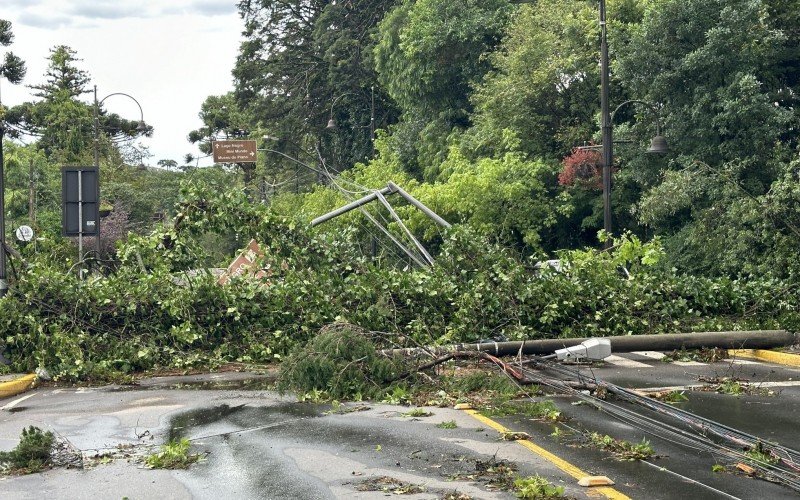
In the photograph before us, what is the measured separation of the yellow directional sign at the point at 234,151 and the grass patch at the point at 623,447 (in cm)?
4906

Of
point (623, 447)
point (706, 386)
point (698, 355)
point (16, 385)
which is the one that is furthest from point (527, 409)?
point (16, 385)

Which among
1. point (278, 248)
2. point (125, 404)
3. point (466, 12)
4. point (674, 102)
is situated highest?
point (466, 12)

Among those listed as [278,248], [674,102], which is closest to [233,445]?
[278,248]

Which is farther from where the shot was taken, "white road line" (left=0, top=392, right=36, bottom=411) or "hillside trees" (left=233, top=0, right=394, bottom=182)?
"hillside trees" (left=233, top=0, right=394, bottom=182)

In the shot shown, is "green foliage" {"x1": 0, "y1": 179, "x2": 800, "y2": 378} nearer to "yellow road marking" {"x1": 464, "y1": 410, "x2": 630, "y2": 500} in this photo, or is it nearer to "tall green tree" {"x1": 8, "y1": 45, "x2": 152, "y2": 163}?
"yellow road marking" {"x1": 464, "y1": 410, "x2": 630, "y2": 500}

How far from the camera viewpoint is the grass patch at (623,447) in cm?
794

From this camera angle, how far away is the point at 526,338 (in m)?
15.3

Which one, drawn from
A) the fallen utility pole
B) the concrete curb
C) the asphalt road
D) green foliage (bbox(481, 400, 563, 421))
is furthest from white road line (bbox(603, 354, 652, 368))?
the concrete curb

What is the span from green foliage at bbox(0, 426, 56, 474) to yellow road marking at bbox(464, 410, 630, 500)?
3.86 m

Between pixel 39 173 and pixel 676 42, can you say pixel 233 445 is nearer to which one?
pixel 676 42

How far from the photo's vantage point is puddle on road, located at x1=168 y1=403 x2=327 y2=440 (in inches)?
395

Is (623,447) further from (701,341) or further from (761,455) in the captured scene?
(701,341)

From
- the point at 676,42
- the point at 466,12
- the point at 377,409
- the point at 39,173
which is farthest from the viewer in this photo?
the point at 39,173

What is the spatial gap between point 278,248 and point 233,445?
879 cm
